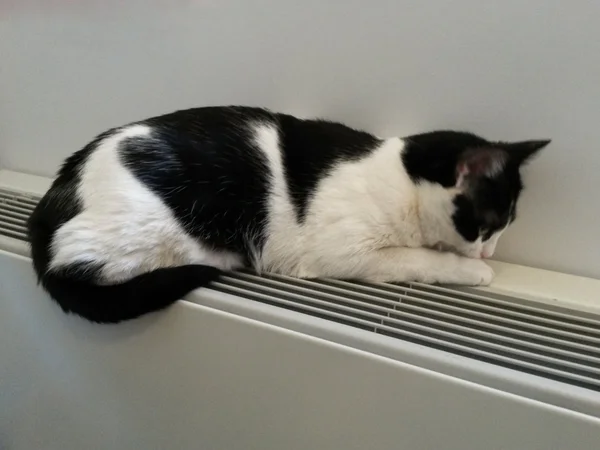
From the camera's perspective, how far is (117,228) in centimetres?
92

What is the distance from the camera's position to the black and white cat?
0.92m

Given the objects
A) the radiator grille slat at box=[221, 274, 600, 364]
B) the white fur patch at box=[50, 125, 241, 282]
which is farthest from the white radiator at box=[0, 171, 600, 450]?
the white fur patch at box=[50, 125, 241, 282]

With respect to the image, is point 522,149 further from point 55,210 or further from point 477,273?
point 55,210

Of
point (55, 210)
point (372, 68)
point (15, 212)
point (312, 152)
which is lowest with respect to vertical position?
point (15, 212)

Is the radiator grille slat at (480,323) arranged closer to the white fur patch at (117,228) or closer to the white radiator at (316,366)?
the white radiator at (316,366)

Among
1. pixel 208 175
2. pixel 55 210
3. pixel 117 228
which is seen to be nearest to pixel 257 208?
pixel 208 175

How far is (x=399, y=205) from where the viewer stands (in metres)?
0.96

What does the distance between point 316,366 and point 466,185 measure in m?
0.37

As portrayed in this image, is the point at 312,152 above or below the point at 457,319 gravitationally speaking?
above

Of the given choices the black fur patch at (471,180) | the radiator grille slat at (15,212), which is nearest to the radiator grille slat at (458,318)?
the black fur patch at (471,180)

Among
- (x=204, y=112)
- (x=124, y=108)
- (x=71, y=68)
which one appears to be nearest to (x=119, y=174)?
(x=204, y=112)

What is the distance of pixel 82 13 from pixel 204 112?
0.46 meters

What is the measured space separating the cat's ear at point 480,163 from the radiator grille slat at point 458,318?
0.61 ft

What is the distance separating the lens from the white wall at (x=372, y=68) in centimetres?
91
